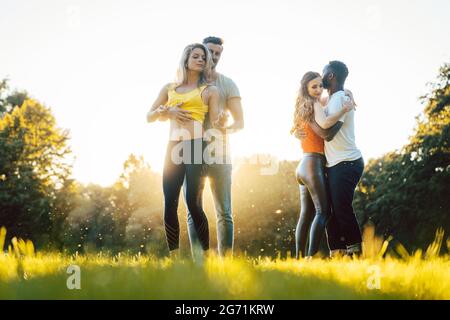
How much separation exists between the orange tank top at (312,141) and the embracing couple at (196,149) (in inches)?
26.6

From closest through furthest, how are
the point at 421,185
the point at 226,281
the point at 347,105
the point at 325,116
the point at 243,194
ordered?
1. the point at 226,281
2. the point at 347,105
3. the point at 325,116
4. the point at 421,185
5. the point at 243,194

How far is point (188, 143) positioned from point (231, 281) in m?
2.08

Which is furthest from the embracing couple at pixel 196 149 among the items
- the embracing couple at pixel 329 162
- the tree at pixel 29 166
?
the tree at pixel 29 166

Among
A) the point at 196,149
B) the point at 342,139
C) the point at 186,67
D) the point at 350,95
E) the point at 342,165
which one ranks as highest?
the point at 186,67

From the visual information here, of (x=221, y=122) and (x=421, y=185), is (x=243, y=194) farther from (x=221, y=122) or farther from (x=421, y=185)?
(x=221, y=122)

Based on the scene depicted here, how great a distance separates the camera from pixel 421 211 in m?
27.0

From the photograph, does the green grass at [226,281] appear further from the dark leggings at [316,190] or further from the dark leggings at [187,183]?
the dark leggings at [316,190]

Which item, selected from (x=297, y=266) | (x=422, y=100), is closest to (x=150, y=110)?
(x=297, y=266)

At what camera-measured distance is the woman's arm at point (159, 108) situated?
16.2ft

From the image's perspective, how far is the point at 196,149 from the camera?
188 inches

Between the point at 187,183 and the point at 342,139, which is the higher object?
the point at 342,139

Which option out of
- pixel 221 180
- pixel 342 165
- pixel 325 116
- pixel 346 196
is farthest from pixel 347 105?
pixel 221 180

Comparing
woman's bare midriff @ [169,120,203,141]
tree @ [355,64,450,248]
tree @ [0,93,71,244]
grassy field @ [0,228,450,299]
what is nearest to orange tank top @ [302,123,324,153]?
woman's bare midriff @ [169,120,203,141]
